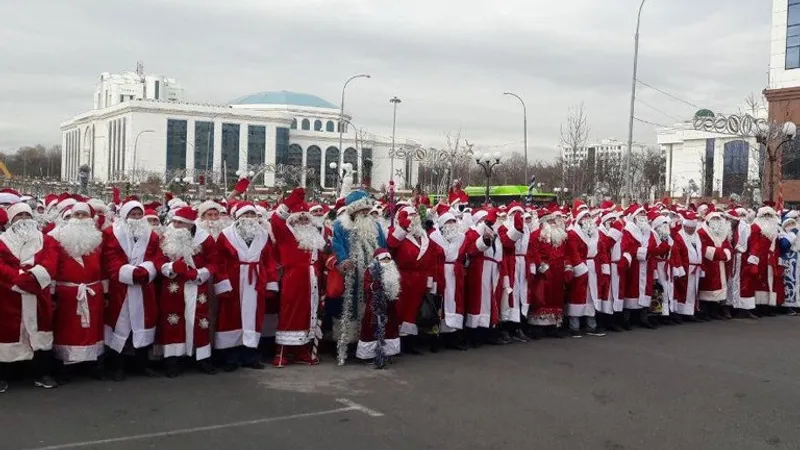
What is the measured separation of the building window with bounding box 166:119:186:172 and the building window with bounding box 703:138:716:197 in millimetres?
68377

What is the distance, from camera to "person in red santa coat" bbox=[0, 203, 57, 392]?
22.5 ft

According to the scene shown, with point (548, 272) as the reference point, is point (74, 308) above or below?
below

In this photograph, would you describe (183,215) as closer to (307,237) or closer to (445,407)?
(307,237)

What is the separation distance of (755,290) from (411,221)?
7223 mm

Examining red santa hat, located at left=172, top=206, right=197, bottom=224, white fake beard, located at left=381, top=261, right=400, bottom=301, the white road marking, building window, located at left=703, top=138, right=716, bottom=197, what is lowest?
the white road marking

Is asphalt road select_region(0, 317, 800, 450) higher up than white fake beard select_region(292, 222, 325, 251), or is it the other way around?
white fake beard select_region(292, 222, 325, 251)

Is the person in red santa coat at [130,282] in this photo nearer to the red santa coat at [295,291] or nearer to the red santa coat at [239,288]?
the red santa coat at [239,288]

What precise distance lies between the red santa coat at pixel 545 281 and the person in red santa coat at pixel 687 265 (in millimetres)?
2499

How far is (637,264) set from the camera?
37.2ft

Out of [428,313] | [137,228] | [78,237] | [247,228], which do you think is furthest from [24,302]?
[428,313]

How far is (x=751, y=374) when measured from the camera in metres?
8.41

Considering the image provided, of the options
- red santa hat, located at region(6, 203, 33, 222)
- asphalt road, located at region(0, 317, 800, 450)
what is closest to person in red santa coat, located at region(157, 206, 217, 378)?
asphalt road, located at region(0, 317, 800, 450)

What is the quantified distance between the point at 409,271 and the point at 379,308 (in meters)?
0.82

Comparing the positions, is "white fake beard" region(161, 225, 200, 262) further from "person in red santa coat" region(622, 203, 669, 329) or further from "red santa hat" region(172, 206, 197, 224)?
"person in red santa coat" region(622, 203, 669, 329)
